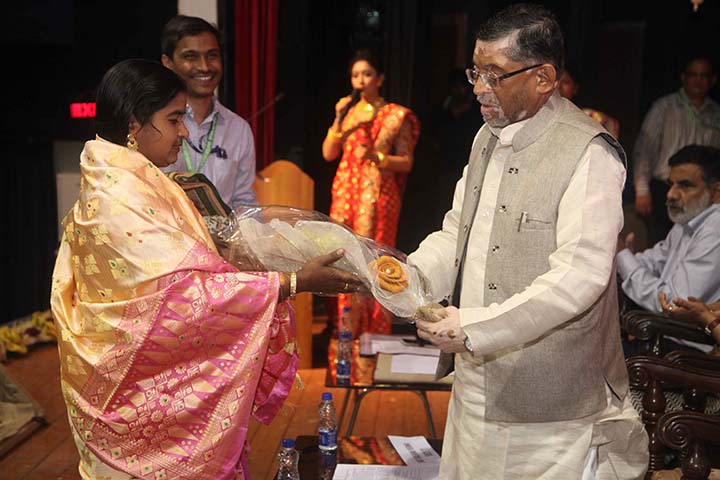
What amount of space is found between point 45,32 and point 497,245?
493 cm

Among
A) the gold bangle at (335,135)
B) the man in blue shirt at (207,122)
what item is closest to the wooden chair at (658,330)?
the man in blue shirt at (207,122)

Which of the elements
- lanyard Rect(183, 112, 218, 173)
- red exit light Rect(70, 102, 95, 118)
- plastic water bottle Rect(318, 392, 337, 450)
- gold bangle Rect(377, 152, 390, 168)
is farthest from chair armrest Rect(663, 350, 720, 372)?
red exit light Rect(70, 102, 95, 118)

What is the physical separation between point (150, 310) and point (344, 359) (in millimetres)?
1499

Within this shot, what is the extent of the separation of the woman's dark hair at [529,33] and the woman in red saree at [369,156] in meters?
3.36

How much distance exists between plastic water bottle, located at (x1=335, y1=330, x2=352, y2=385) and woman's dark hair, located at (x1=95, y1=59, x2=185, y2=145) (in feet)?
5.09

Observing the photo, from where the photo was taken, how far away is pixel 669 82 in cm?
658

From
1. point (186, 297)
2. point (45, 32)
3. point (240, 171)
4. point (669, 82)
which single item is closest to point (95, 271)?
point (186, 297)

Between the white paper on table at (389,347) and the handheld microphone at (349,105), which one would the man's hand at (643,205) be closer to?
the handheld microphone at (349,105)

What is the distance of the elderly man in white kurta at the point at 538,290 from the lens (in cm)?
Result: 189

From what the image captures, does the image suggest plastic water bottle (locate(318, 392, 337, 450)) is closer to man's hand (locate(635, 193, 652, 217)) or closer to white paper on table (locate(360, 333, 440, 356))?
white paper on table (locate(360, 333, 440, 356))

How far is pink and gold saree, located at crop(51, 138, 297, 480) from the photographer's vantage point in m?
2.22

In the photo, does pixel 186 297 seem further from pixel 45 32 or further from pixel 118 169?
pixel 45 32

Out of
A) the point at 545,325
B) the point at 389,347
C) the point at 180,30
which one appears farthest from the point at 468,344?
the point at 180,30

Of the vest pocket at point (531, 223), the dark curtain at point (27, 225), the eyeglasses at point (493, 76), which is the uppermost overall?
the eyeglasses at point (493, 76)
